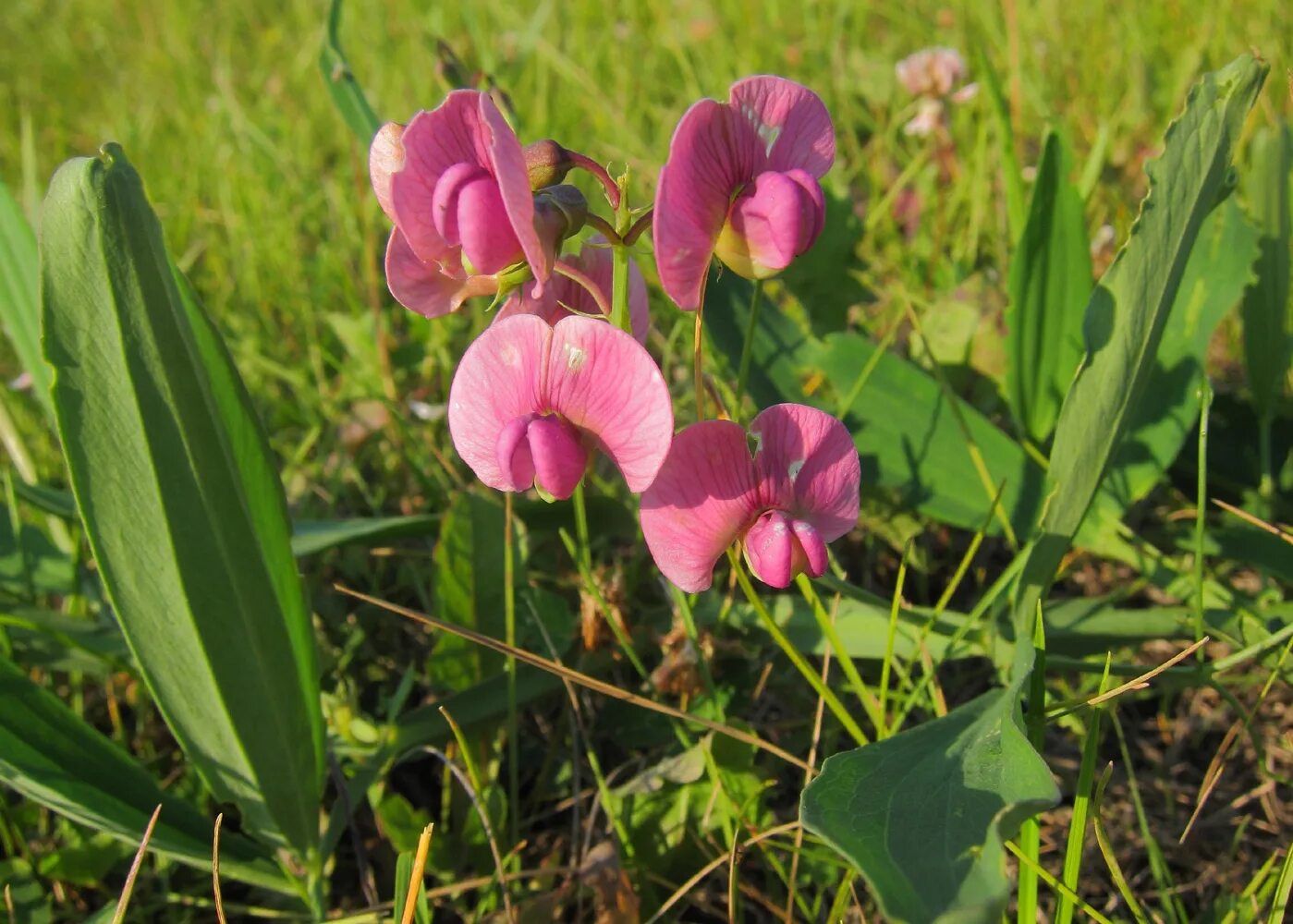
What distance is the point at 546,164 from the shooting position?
760 millimetres

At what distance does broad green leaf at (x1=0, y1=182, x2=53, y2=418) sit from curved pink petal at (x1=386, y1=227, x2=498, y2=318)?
526 millimetres

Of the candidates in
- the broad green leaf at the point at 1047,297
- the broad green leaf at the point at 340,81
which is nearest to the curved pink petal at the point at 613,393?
the broad green leaf at the point at 1047,297

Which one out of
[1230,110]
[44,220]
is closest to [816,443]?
[1230,110]

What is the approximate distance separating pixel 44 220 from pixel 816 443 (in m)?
0.61

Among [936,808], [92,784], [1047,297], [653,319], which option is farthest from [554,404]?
[653,319]

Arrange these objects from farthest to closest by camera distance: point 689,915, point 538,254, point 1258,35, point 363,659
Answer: point 1258,35 → point 363,659 → point 689,915 → point 538,254

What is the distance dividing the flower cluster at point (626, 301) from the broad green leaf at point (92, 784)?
1.68 feet

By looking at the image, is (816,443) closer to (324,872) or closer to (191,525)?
(191,525)

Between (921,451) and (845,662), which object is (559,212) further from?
(921,451)

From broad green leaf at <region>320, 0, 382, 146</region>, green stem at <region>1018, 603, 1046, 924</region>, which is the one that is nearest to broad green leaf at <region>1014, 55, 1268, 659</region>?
green stem at <region>1018, 603, 1046, 924</region>

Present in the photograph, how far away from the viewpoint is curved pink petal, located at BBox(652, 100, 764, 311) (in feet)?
2.37

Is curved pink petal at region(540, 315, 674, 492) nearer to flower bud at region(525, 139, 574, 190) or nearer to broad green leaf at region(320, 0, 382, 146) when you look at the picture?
flower bud at region(525, 139, 574, 190)

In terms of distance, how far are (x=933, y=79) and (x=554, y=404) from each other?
148 centimetres

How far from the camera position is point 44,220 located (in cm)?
83
